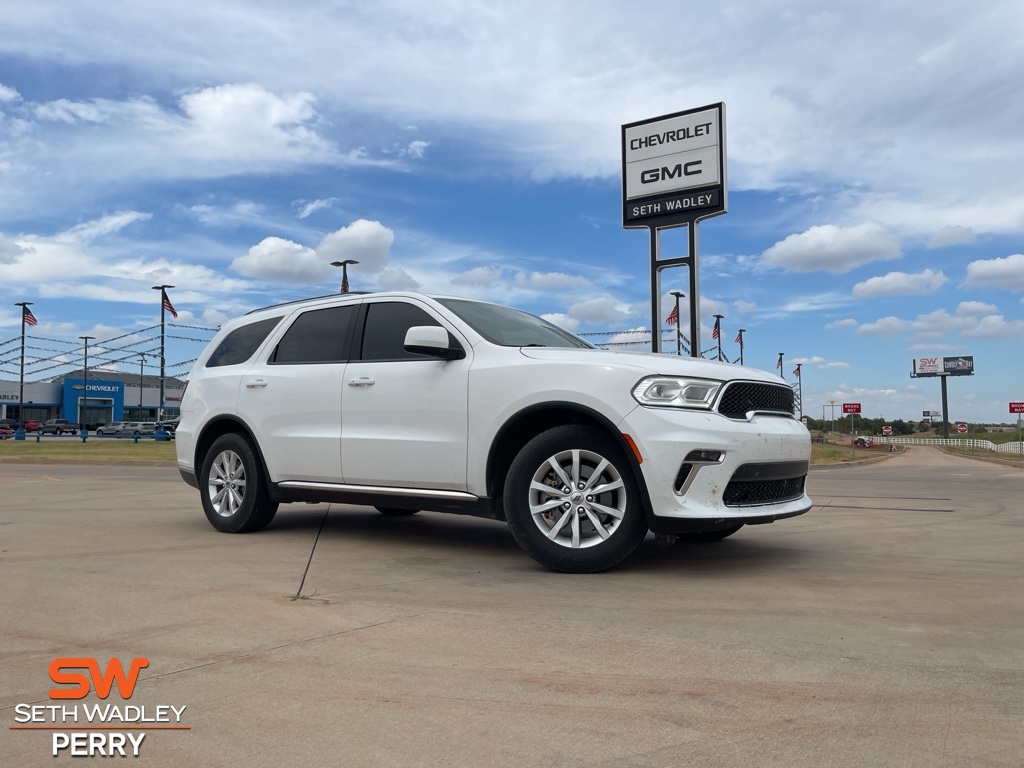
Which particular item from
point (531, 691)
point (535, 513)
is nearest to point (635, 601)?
point (535, 513)

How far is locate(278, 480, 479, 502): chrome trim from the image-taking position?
558cm

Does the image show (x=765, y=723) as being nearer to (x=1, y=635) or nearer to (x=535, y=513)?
(x=535, y=513)

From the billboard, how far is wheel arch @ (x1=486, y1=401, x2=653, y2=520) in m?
158

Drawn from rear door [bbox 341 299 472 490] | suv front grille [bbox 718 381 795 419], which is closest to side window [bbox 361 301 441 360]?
rear door [bbox 341 299 472 490]

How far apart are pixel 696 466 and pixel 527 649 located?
179 centimetres

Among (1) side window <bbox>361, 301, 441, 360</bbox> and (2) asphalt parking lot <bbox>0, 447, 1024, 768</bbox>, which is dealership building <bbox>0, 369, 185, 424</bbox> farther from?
(2) asphalt parking lot <bbox>0, 447, 1024, 768</bbox>

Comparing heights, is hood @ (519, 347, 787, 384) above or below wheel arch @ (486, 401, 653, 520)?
above

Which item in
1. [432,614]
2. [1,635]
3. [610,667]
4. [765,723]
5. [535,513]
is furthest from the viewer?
[535,513]

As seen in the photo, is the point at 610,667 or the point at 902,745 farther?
the point at 610,667

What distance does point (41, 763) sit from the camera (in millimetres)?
2381

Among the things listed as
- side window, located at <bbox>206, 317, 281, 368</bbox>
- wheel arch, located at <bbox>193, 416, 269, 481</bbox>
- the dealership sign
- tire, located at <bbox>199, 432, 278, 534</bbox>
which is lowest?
tire, located at <bbox>199, 432, 278, 534</bbox>

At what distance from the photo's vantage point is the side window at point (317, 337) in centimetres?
657

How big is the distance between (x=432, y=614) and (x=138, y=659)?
129cm

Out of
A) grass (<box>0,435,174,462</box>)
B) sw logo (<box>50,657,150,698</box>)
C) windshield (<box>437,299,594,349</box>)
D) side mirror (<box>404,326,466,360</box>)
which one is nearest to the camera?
sw logo (<box>50,657,150,698</box>)
